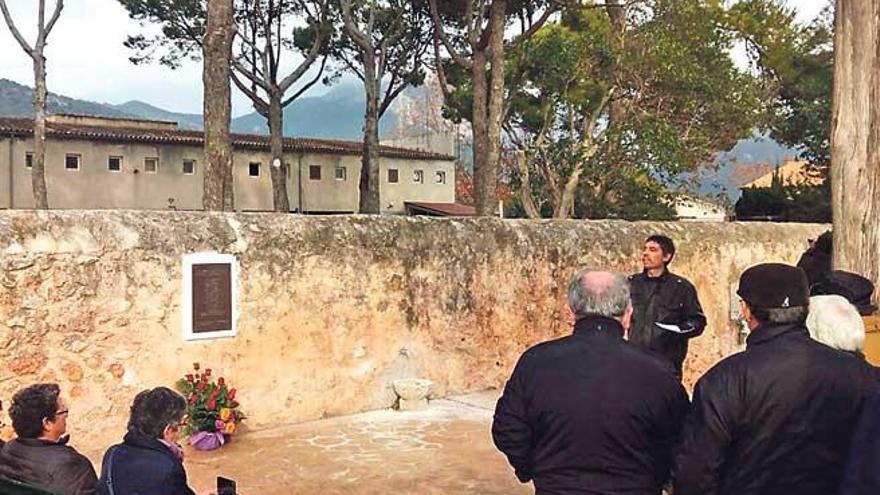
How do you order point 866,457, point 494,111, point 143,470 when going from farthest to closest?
point 494,111
point 143,470
point 866,457

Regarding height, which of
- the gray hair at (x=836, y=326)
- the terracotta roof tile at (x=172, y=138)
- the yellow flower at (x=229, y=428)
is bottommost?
the yellow flower at (x=229, y=428)

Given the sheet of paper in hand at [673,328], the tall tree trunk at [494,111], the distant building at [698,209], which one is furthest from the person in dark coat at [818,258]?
the distant building at [698,209]

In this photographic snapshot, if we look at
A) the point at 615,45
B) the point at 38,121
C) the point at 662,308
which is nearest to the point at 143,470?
the point at 662,308

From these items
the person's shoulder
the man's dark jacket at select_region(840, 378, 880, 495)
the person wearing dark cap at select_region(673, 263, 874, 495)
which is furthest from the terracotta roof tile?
the man's dark jacket at select_region(840, 378, 880, 495)

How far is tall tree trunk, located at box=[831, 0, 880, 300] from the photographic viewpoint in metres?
5.40

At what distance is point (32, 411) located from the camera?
3.36m

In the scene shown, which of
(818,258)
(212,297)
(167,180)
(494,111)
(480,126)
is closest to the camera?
(818,258)

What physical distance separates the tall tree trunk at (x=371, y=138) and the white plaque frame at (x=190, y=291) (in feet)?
57.4

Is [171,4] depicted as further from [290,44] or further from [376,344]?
[376,344]

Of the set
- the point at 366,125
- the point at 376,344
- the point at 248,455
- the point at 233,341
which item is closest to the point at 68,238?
the point at 233,341

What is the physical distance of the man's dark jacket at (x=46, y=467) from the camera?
10.7 feet

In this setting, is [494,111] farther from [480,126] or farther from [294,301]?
[294,301]

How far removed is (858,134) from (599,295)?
341 cm

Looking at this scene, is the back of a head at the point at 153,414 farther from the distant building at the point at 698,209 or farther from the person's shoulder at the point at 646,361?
the distant building at the point at 698,209
